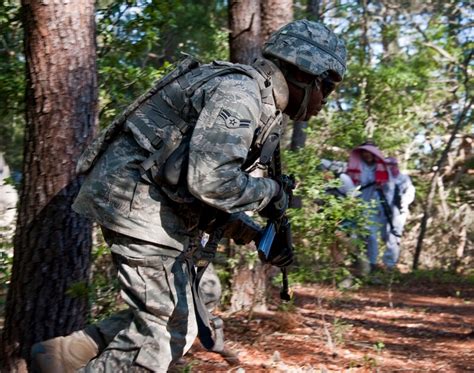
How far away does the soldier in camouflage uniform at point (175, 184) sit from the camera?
9.72 ft

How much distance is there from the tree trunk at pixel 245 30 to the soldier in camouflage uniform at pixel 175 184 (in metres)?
2.87

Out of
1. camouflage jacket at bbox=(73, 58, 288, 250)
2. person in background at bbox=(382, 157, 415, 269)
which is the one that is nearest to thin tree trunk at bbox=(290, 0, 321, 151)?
person in background at bbox=(382, 157, 415, 269)

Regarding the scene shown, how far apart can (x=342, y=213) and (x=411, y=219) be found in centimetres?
806

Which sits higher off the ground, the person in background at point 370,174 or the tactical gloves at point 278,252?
the person in background at point 370,174

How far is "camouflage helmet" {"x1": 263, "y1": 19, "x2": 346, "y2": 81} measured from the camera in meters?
3.35

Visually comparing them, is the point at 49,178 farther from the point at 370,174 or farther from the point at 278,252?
the point at 370,174

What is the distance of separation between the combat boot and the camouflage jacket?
651 millimetres

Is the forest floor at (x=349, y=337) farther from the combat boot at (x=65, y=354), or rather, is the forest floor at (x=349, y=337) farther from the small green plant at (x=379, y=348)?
the combat boot at (x=65, y=354)

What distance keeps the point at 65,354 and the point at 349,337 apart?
3152 mm

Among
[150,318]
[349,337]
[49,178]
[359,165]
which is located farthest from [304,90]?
[359,165]

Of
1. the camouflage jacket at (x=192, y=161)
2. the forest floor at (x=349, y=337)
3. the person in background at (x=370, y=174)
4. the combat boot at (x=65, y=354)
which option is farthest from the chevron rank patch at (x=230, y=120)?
the person in background at (x=370, y=174)

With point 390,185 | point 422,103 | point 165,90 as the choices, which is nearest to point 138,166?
point 165,90

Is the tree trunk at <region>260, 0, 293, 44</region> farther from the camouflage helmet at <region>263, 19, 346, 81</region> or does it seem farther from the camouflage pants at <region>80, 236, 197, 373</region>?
the camouflage pants at <region>80, 236, 197, 373</region>

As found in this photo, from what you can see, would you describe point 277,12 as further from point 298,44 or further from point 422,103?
point 422,103
